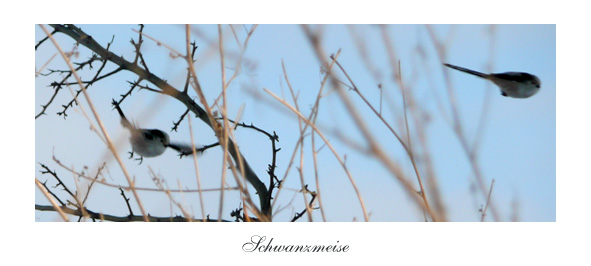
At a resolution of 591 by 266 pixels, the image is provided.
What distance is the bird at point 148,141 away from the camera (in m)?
1.18

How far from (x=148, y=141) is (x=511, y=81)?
772mm

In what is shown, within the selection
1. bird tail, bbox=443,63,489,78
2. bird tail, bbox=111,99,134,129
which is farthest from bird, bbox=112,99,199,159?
bird tail, bbox=443,63,489,78

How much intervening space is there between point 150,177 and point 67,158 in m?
0.19

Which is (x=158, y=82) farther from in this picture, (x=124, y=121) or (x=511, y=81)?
(x=511, y=81)

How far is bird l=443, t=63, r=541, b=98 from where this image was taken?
1.19m

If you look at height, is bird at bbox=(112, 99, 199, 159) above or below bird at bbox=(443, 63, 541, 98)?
below

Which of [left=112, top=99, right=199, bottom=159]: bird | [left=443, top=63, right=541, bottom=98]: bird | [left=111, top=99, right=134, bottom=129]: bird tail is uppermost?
[left=443, top=63, right=541, bottom=98]: bird

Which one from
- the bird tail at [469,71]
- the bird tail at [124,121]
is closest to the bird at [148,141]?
the bird tail at [124,121]

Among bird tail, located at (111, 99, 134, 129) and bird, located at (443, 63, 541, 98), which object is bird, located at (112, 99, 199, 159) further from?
bird, located at (443, 63, 541, 98)

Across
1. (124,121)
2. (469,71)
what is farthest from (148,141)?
(469,71)

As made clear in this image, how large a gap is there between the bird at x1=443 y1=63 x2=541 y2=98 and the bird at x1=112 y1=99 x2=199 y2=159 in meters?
→ 0.60

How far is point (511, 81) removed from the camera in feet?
3.92
